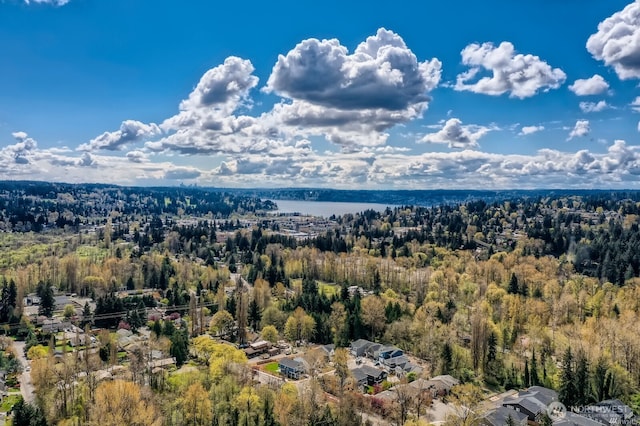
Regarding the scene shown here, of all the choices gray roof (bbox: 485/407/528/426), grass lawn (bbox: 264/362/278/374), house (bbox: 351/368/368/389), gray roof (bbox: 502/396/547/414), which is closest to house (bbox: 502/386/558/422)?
gray roof (bbox: 502/396/547/414)

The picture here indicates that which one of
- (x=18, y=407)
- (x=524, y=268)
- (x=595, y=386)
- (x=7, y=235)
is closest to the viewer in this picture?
(x=18, y=407)

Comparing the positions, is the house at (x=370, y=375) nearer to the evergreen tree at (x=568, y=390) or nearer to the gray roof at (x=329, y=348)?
the gray roof at (x=329, y=348)

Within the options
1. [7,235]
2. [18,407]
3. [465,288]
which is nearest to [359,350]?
[465,288]

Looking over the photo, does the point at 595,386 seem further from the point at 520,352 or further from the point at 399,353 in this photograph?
the point at 399,353

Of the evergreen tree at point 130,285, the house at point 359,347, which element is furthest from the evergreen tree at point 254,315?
the evergreen tree at point 130,285

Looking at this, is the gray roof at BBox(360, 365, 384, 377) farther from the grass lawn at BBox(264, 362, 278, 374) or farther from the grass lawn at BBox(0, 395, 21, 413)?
the grass lawn at BBox(0, 395, 21, 413)

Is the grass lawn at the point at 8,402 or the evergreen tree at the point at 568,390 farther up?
the evergreen tree at the point at 568,390
